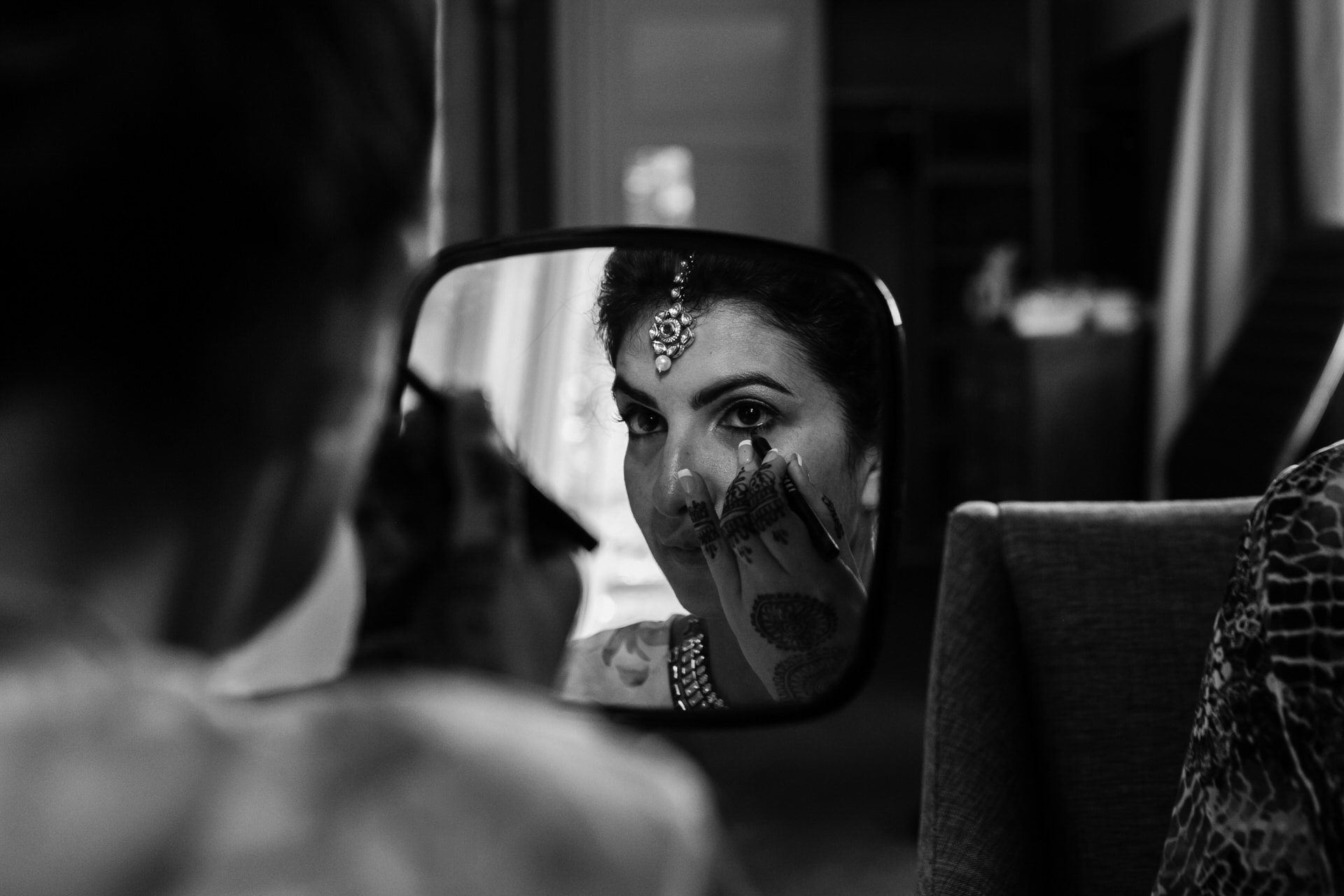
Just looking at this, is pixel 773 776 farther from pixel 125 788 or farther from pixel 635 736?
pixel 125 788

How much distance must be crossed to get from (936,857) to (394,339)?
71 centimetres

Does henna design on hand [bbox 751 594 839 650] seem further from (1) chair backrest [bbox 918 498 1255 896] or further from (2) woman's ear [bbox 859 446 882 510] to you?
(1) chair backrest [bbox 918 498 1255 896]

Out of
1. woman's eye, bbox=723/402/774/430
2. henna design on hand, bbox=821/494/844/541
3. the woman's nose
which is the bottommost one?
henna design on hand, bbox=821/494/844/541

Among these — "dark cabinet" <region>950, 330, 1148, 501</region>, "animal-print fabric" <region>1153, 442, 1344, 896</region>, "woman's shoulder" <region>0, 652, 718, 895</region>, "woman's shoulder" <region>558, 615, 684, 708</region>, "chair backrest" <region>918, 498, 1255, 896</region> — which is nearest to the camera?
"woman's shoulder" <region>0, 652, 718, 895</region>

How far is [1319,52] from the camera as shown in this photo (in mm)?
3391

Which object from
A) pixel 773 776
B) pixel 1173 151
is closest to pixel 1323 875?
pixel 773 776

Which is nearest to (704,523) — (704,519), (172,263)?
(704,519)

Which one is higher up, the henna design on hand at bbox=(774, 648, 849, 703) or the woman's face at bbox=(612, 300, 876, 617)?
the woman's face at bbox=(612, 300, 876, 617)

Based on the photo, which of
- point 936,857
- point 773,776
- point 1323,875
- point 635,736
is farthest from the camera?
point 773,776

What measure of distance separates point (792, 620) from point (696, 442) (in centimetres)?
7

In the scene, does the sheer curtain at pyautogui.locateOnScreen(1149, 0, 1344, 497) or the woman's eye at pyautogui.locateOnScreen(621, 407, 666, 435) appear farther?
the sheer curtain at pyautogui.locateOnScreen(1149, 0, 1344, 497)

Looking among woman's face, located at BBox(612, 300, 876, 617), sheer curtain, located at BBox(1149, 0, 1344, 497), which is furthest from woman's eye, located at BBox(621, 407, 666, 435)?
sheer curtain, located at BBox(1149, 0, 1344, 497)

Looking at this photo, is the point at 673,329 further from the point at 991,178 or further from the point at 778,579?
the point at 991,178

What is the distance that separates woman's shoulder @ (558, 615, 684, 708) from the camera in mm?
410
